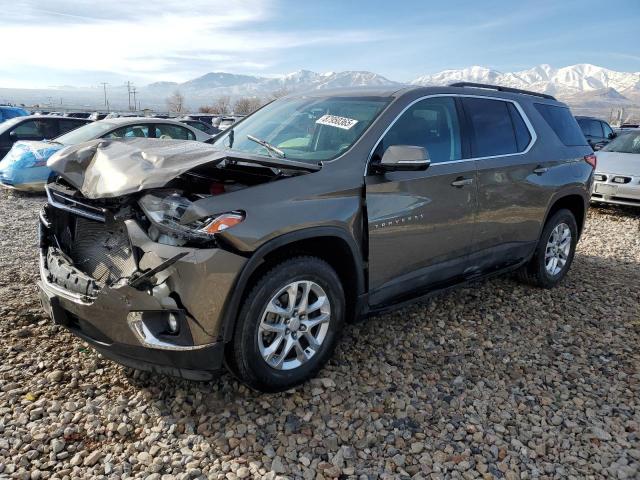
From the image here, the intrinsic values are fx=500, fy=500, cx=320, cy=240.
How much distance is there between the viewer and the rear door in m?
3.89

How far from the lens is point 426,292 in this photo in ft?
11.8

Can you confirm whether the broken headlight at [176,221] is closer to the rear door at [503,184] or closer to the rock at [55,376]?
the rock at [55,376]

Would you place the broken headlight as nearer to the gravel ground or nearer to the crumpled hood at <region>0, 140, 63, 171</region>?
the gravel ground

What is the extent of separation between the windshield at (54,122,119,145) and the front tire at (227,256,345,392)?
6916 millimetres

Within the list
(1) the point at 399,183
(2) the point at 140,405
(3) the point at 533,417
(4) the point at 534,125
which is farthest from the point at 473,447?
(4) the point at 534,125

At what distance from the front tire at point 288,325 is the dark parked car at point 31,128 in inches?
406

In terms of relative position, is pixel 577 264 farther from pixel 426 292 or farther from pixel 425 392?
pixel 425 392

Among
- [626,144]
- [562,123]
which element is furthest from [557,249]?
[626,144]

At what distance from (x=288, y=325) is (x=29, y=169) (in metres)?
8.09

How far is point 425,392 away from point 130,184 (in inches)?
82.6

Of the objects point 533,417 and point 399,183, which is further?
point 399,183

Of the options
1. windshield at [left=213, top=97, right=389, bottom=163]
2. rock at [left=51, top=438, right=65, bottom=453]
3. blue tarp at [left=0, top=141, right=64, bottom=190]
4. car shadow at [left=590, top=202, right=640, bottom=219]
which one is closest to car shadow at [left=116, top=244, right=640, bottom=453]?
rock at [left=51, top=438, right=65, bottom=453]

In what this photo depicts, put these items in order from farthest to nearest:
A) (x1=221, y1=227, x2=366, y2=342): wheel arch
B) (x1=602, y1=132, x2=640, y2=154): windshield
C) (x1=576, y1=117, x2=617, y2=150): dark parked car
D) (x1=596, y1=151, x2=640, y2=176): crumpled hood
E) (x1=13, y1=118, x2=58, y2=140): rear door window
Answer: (x1=576, y1=117, x2=617, y2=150): dark parked car, (x1=13, y1=118, x2=58, y2=140): rear door window, (x1=602, y1=132, x2=640, y2=154): windshield, (x1=596, y1=151, x2=640, y2=176): crumpled hood, (x1=221, y1=227, x2=366, y2=342): wheel arch

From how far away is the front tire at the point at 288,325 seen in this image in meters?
2.64
